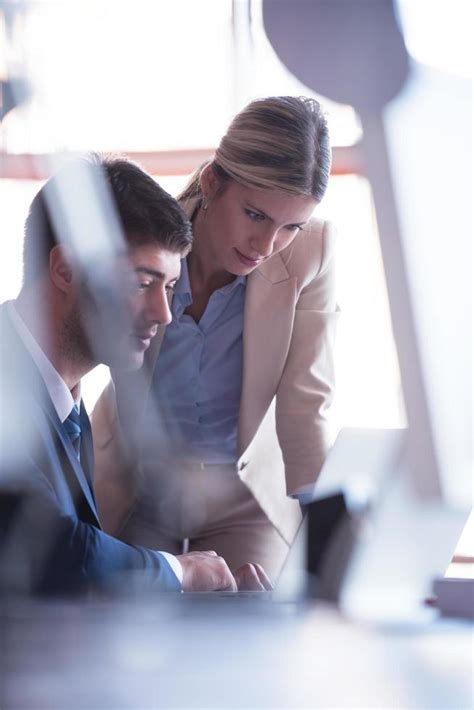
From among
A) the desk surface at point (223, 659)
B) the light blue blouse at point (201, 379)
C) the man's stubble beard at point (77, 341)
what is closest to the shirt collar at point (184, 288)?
the light blue blouse at point (201, 379)

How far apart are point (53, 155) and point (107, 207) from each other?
0.10 metres

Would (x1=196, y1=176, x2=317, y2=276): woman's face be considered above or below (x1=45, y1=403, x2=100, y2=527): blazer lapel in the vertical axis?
above

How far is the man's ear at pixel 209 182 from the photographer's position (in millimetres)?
614

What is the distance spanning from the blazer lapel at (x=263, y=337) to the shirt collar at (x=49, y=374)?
0.20m

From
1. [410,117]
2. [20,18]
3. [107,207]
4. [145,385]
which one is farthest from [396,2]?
[145,385]

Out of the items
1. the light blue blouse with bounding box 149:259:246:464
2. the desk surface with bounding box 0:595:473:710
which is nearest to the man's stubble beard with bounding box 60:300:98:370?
the light blue blouse with bounding box 149:259:246:464

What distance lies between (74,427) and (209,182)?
8.6 inches

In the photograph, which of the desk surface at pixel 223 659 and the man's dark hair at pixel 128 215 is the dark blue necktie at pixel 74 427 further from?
the desk surface at pixel 223 659

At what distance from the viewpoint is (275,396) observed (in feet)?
2.56

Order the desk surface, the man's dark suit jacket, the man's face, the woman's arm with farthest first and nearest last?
the woman's arm, the man's face, the man's dark suit jacket, the desk surface

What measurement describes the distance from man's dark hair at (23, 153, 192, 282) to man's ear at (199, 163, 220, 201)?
3cm

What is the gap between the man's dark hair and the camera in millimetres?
432

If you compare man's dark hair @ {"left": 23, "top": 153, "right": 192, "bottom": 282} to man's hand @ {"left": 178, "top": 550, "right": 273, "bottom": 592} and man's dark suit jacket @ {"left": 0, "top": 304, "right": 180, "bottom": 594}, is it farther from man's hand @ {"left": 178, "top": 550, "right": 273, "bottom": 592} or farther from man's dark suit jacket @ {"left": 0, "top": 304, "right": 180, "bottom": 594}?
man's hand @ {"left": 178, "top": 550, "right": 273, "bottom": 592}

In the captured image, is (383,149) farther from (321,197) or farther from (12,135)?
(321,197)
